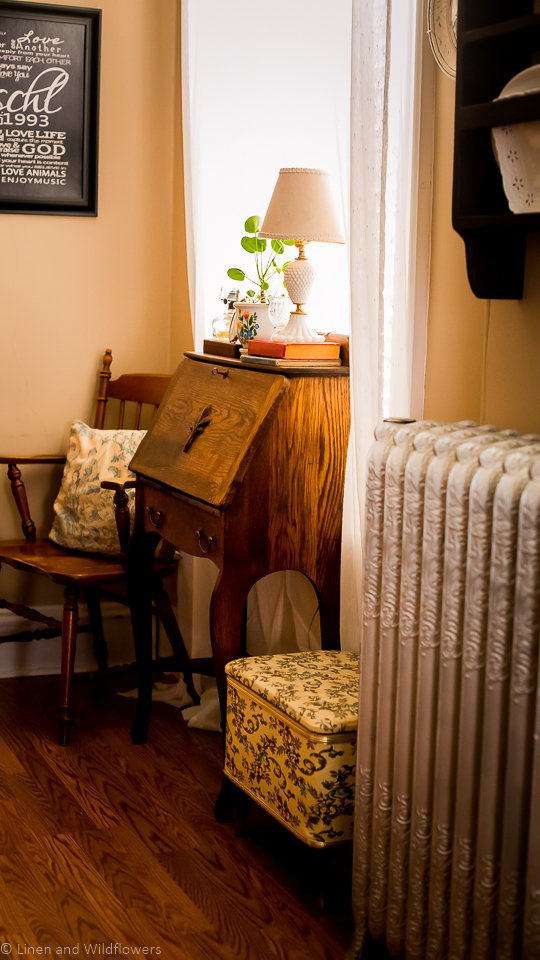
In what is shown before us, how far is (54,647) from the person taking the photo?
3312 millimetres

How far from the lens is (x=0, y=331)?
3195 mm

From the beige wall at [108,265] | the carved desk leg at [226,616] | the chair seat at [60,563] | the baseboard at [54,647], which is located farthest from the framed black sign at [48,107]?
the carved desk leg at [226,616]

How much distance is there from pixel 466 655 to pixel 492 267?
640 millimetres

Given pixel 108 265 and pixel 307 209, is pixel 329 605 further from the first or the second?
pixel 108 265

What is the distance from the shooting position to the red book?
221 cm

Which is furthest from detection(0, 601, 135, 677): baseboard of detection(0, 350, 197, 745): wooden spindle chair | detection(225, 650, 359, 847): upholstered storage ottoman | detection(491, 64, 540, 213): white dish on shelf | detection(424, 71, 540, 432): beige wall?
detection(491, 64, 540, 213): white dish on shelf

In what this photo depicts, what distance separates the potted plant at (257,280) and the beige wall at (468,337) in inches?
22.9

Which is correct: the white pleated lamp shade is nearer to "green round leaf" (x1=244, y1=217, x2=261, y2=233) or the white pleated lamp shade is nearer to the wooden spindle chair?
"green round leaf" (x1=244, y1=217, x2=261, y2=233)

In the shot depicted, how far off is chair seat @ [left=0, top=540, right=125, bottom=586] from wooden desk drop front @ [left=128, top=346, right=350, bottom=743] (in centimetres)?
44

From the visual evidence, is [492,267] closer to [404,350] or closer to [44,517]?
[404,350]

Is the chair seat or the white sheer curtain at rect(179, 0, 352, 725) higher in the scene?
the white sheer curtain at rect(179, 0, 352, 725)

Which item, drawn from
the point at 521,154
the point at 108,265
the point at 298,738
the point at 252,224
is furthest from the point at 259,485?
the point at 108,265

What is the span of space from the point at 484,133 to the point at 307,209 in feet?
2.44

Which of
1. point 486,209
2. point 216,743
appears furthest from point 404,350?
point 216,743
